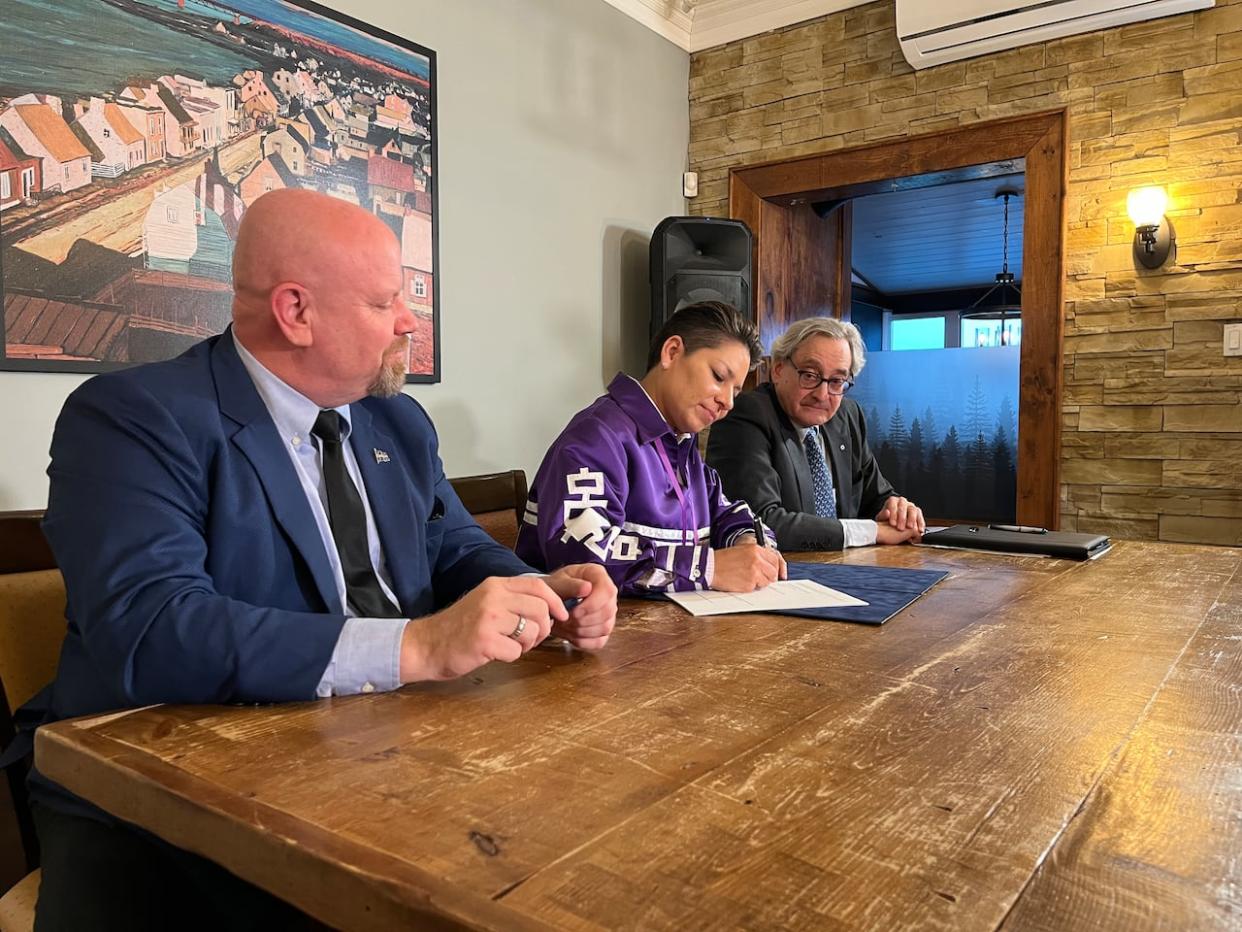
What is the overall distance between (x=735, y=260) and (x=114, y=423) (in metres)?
3.13

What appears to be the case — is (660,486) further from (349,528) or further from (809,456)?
(809,456)

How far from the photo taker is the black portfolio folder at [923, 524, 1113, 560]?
1.89 m

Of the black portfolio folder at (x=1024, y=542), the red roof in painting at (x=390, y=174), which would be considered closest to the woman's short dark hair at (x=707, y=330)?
the black portfolio folder at (x=1024, y=542)

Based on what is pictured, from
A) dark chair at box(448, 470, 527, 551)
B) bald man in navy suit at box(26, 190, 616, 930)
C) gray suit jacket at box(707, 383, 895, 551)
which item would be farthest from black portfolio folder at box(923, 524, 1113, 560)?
bald man in navy suit at box(26, 190, 616, 930)

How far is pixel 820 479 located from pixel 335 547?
1.62m

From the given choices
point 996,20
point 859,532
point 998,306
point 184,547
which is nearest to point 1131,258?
point 996,20

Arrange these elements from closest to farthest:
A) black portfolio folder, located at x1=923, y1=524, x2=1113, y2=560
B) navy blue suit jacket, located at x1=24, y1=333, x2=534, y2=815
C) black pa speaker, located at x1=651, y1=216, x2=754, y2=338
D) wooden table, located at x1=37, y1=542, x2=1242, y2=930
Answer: wooden table, located at x1=37, y1=542, x2=1242, y2=930
navy blue suit jacket, located at x1=24, y1=333, x2=534, y2=815
black portfolio folder, located at x1=923, y1=524, x2=1113, y2=560
black pa speaker, located at x1=651, y1=216, x2=754, y2=338

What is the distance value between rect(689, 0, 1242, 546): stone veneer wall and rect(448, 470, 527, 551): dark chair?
2143mm

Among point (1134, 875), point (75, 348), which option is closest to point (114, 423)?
point (1134, 875)

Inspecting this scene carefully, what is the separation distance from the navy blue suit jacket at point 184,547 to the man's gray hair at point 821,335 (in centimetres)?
150

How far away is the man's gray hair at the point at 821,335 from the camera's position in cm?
238

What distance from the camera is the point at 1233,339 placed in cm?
300

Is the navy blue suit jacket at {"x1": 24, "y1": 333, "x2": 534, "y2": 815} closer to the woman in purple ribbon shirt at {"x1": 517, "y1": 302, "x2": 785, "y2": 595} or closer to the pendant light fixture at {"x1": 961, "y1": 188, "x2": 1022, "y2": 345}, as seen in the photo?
the woman in purple ribbon shirt at {"x1": 517, "y1": 302, "x2": 785, "y2": 595}

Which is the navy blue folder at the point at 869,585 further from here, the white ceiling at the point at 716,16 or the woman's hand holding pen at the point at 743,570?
the white ceiling at the point at 716,16
